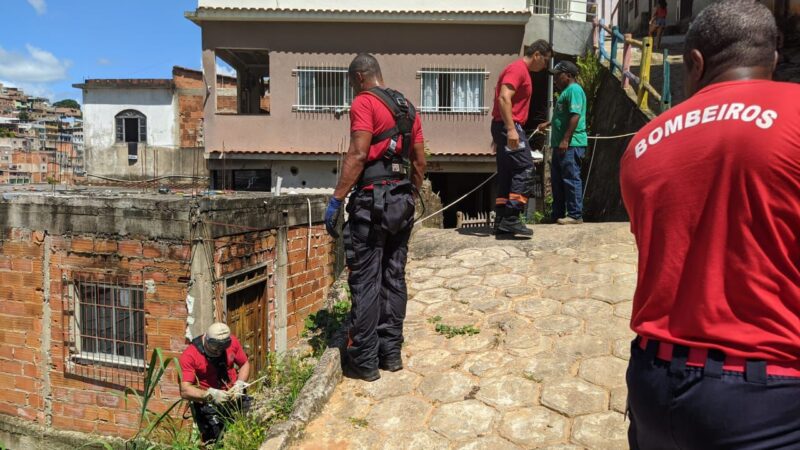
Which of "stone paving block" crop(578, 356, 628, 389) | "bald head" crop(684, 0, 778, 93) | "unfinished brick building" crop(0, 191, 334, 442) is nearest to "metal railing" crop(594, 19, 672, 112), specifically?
"unfinished brick building" crop(0, 191, 334, 442)

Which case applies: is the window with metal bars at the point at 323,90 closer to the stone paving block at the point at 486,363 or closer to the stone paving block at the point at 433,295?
the stone paving block at the point at 433,295

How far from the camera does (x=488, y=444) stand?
3236 millimetres

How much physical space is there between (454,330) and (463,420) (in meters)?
1.12

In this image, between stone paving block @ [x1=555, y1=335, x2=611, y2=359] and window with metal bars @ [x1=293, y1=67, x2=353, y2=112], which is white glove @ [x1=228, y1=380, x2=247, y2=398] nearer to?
stone paving block @ [x1=555, y1=335, x2=611, y2=359]

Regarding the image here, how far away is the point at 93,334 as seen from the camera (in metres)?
8.71

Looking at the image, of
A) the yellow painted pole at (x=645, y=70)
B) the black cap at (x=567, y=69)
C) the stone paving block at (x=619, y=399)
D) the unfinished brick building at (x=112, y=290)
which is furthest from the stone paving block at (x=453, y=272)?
the yellow painted pole at (x=645, y=70)

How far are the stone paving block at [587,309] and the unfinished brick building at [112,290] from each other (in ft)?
16.3

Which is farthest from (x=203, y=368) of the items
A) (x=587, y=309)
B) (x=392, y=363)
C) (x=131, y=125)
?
(x=131, y=125)

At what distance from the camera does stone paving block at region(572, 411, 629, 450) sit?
3.13 metres

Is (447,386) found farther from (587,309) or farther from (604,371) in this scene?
(587,309)

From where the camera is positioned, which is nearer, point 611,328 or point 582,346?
point 582,346

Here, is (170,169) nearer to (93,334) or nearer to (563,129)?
(93,334)

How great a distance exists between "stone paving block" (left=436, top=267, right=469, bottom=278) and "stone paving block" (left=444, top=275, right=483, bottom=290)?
3.1 inches

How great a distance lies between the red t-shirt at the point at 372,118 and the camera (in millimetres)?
3812
